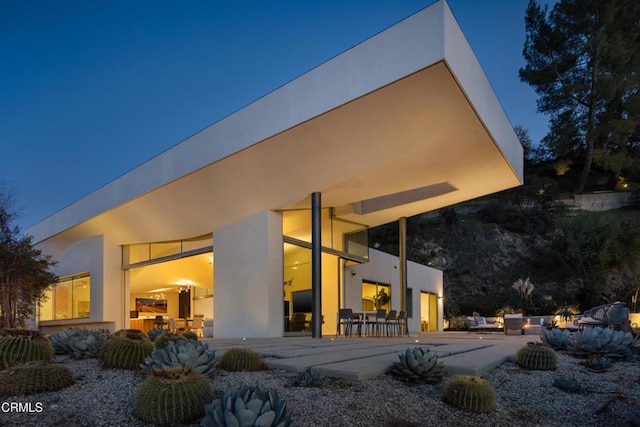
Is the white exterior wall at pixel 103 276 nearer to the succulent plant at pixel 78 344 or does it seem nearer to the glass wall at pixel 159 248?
the glass wall at pixel 159 248

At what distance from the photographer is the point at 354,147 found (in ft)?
32.6

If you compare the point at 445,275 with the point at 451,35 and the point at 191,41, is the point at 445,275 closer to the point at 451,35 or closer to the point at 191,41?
the point at 451,35

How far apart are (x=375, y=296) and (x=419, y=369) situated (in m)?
13.3

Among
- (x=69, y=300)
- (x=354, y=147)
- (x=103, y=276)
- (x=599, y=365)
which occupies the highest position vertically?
(x=354, y=147)

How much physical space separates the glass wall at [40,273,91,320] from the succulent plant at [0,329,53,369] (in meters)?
13.3

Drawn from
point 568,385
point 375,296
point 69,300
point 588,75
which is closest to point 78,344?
point 568,385

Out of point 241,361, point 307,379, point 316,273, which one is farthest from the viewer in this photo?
point 316,273

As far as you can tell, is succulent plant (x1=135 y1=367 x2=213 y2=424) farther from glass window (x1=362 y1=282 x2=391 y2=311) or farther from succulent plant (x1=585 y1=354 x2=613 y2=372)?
glass window (x1=362 y1=282 x2=391 y2=311)

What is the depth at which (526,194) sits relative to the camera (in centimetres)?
3294

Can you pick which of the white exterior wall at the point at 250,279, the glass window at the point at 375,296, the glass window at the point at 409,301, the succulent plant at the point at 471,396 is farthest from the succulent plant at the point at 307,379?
the glass window at the point at 409,301

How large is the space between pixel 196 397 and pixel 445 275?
28.6 meters

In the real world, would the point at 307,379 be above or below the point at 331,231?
below

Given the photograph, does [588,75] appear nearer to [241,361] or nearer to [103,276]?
[103,276]

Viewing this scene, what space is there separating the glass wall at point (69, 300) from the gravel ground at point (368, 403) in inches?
553
